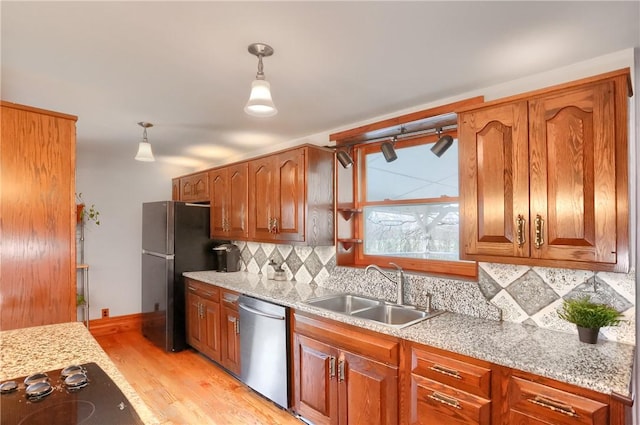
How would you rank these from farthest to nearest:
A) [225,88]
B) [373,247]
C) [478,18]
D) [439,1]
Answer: [373,247], [225,88], [478,18], [439,1]

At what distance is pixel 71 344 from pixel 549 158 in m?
2.26

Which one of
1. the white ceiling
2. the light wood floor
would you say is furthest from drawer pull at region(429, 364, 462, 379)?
the white ceiling

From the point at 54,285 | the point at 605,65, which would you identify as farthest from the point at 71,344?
the point at 605,65

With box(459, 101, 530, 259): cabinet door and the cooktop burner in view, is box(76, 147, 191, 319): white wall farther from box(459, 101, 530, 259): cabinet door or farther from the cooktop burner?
Result: box(459, 101, 530, 259): cabinet door

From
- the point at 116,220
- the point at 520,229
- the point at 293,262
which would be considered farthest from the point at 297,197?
the point at 116,220

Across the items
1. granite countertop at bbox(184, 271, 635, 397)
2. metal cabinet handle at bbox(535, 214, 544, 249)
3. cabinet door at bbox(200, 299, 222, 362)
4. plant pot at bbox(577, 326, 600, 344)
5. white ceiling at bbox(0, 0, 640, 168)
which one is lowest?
cabinet door at bbox(200, 299, 222, 362)

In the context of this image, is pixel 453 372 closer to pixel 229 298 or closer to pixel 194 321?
pixel 229 298

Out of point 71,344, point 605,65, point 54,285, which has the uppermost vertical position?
point 605,65

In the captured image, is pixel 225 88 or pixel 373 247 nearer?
pixel 225 88

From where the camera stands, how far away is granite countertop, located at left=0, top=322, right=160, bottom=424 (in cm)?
112

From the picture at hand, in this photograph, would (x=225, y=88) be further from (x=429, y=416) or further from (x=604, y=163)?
(x=429, y=416)

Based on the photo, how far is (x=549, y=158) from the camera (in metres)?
1.60

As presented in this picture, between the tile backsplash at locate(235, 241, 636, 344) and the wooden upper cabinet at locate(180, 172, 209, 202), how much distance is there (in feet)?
7.19

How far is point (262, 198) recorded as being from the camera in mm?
3238
